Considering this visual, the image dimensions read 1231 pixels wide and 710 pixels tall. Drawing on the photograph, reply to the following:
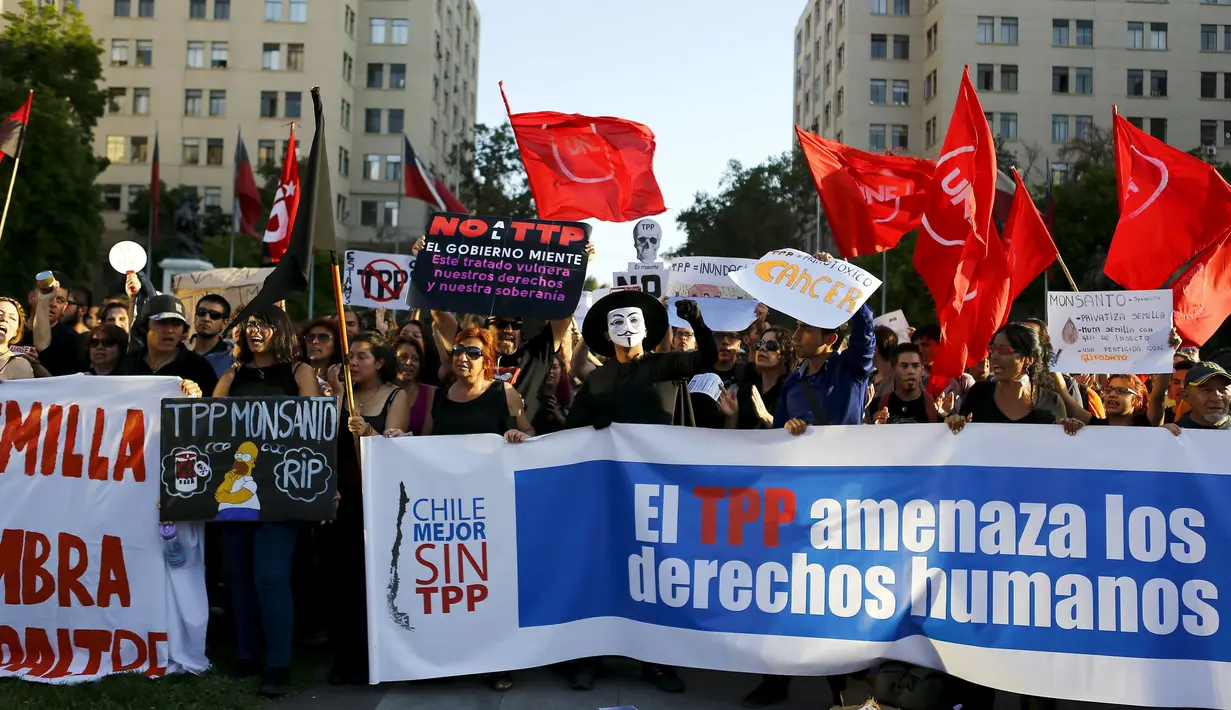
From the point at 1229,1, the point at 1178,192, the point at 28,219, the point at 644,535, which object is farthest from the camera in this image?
the point at 1229,1

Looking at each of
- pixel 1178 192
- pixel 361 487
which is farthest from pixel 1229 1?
pixel 361 487

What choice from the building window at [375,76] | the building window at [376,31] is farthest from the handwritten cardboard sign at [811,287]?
the building window at [376,31]

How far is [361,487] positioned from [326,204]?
Answer: 1.52m

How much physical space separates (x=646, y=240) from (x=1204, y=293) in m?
4.12

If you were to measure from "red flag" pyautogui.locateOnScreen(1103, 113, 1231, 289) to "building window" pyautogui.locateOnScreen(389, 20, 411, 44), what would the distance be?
6939 centimetres

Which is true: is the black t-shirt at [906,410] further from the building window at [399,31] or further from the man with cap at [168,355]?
the building window at [399,31]

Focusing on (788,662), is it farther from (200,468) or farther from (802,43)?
(802,43)

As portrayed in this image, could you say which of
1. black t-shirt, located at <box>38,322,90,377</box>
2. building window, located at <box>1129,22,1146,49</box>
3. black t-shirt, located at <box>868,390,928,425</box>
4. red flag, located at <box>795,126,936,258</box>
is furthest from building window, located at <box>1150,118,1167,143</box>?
black t-shirt, located at <box>38,322,90,377</box>

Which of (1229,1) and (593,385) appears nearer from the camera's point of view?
(593,385)

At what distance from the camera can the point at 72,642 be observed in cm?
598

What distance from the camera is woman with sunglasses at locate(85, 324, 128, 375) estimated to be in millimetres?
7156

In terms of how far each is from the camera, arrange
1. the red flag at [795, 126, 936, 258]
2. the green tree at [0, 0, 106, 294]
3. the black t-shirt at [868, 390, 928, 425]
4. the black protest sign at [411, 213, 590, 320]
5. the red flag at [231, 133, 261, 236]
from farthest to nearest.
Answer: the green tree at [0, 0, 106, 294] → the red flag at [231, 133, 261, 236] → the red flag at [795, 126, 936, 258] → the black protest sign at [411, 213, 590, 320] → the black t-shirt at [868, 390, 928, 425]

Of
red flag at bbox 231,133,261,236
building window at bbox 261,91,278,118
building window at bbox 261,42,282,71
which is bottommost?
red flag at bbox 231,133,261,236

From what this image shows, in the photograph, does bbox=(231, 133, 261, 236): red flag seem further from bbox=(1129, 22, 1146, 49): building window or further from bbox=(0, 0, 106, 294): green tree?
bbox=(1129, 22, 1146, 49): building window
